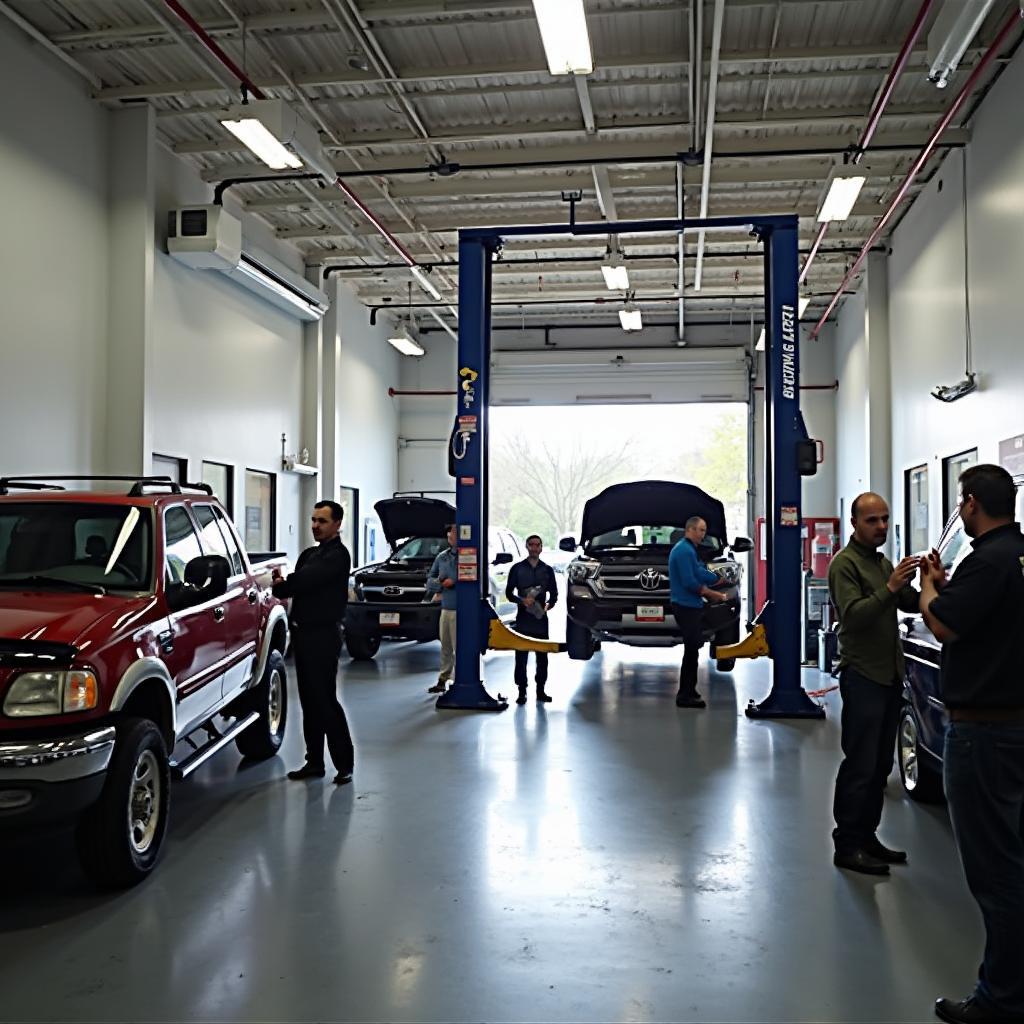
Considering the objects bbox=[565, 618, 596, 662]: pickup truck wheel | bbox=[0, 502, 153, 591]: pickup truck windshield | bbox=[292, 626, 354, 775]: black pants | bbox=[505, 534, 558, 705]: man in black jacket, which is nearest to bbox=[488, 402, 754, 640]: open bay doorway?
bbox=[565, 618, 596, 662]: pickup truck wheel

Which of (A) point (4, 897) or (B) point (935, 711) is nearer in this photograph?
(A) point (4, 897)

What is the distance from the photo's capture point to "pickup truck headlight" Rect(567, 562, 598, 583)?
9.30 meters

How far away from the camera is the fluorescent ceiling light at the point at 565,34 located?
6238mm

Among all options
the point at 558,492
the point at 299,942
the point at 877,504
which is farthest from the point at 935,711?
the point at 558,492

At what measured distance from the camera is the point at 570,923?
373 centimetres

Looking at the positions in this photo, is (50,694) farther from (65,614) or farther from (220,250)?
(220,250)

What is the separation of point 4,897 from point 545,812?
8.48ft

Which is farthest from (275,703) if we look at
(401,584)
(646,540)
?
(646,540)

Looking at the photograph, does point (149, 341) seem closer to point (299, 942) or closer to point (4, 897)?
point (4, 897)

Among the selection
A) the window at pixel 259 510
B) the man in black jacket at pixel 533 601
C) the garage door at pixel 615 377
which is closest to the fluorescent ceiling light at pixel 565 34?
the man in black jacket at pixel 533 601

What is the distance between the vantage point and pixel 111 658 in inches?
154

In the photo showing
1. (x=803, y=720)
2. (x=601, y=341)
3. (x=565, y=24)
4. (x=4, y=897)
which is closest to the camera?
(x=4, y=897)

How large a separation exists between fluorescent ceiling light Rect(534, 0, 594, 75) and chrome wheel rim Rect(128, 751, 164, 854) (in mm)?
5067

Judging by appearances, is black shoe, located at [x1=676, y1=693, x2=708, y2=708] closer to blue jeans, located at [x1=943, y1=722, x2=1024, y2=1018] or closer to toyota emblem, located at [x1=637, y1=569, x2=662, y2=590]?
toyota emblem, located at [x1=637, y1=569, x2=662, y2=590]
